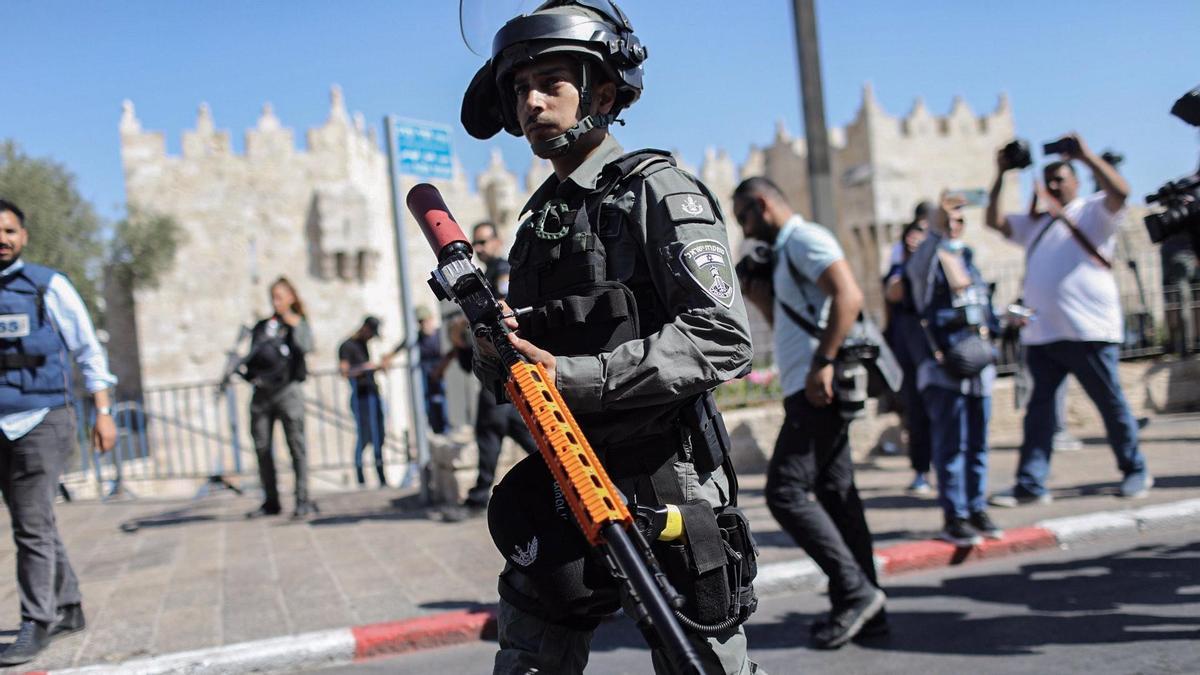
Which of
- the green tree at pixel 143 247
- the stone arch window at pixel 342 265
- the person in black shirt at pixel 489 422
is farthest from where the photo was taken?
the stone arch window at pixel 342 265

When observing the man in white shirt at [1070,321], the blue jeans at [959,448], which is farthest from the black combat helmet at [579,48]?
the man in white shirt at [1070,321]

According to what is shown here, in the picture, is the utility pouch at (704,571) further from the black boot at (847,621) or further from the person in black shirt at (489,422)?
the person in black shirt at (489,422)

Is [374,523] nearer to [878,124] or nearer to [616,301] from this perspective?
[616,301]

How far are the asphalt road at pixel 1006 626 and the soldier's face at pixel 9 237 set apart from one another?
227cm

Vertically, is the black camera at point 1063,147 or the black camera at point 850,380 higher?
the black camera at point 1063,147

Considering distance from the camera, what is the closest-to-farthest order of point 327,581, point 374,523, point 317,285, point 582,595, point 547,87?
point 582,595 < point 547,87 < point 327,581 < point 374,523 < point 317,285

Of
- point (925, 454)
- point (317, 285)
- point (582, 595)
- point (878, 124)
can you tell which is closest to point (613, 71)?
point (582, 595)

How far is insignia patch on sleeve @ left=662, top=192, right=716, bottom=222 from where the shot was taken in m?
1.97

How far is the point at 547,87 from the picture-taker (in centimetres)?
215

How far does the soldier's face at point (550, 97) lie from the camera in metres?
2.13

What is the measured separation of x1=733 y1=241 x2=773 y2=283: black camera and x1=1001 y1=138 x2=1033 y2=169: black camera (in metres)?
1.81

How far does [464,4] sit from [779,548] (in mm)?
3630

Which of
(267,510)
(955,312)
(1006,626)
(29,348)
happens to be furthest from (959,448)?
(267,510)

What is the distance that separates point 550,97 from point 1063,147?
11.8ft
